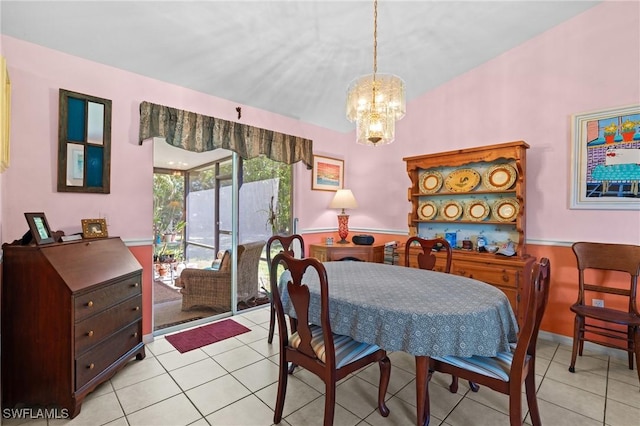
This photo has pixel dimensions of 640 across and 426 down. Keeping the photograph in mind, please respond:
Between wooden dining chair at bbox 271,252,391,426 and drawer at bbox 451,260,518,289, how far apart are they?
171 centimetres

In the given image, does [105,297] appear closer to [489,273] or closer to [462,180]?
[489,273]

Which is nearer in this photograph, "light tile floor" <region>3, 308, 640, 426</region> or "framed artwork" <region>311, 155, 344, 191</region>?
"light tile floor" <region>3, 308, 640, 426</region>

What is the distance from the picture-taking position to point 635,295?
2.37 meters

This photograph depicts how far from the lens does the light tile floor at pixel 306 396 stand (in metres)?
1.79

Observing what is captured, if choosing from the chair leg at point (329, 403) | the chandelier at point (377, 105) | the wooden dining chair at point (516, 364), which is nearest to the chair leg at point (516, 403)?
the wooden dining chair at point (516, 364)

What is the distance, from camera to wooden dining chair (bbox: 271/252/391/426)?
1531 millimetres

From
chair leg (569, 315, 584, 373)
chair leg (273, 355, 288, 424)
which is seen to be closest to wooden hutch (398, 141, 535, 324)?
chair leg (569, 315, 584, 373)

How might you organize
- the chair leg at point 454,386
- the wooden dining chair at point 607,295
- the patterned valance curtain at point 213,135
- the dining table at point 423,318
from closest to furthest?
the dining table at point 423,318
the chair leg at point 454,386
the wooden dining chair at point 607,295
the patterned valance curtain at point 213,135

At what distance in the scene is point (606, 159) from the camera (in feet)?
8.68

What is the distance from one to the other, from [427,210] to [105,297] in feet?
10.9

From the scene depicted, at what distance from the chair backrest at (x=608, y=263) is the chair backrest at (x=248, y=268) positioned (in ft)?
10.8

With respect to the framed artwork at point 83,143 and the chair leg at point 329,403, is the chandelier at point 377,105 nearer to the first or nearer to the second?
the chair leg at point 329,403

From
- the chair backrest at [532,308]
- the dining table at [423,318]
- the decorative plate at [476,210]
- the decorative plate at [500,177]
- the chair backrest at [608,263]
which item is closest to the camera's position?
the chair backrest at [532,308]

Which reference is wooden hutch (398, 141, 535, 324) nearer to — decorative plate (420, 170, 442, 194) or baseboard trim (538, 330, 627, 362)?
decorative plate (420, 170, 442, 194)
